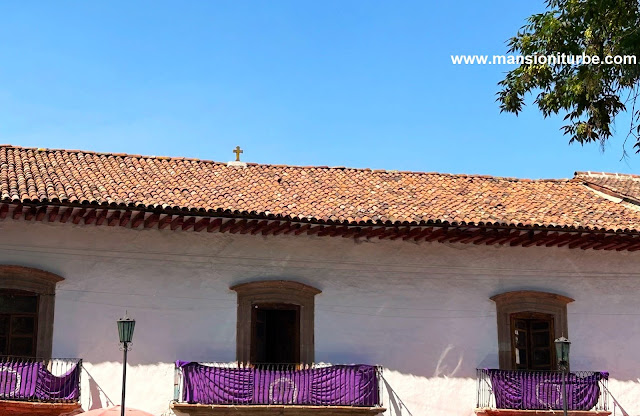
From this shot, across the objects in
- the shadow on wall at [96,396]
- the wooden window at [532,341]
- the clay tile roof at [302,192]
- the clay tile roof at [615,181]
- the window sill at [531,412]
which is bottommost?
the window sill at [531,412]

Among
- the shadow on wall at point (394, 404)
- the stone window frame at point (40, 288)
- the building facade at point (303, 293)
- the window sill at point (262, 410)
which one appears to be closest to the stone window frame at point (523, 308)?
the building facade at point (303, 293)

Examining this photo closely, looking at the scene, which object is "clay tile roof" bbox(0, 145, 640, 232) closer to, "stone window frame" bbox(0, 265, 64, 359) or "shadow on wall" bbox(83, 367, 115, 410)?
"stone window frame" bbox(0, 265, 64, 359)

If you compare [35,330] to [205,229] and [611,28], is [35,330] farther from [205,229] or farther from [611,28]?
[611,28]

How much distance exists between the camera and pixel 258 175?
59.7 ft

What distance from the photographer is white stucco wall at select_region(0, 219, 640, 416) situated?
15.4m

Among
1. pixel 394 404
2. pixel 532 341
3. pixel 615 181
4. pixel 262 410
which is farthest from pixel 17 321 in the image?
pixel 615 181

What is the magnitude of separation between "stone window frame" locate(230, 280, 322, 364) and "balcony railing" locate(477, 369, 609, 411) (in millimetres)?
2955

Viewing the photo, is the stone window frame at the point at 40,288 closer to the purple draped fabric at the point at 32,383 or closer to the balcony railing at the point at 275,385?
Answer: the purple draped fabric at the point at 32,383

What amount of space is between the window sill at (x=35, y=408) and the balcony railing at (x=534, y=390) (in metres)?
6.56

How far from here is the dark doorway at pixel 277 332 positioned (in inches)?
635

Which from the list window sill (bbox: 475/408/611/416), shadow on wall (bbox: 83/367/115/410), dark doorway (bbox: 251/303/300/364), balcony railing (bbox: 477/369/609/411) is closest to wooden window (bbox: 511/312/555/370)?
balcony railing (bbox: 477/369/609/411)

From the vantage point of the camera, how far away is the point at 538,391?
1605cm

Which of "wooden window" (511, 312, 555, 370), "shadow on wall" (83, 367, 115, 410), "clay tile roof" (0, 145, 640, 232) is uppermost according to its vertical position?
"clay tile roof" (0, 145, 640, 232)

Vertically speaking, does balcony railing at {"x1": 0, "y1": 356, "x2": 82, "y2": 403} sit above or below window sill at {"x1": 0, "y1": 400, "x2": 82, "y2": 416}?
above
